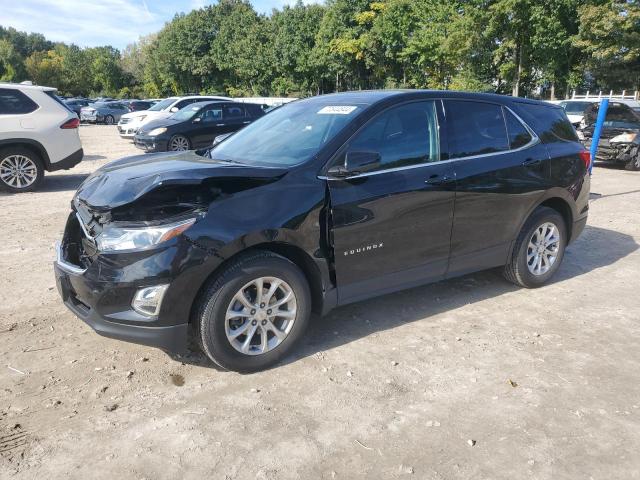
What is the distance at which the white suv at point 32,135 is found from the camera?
29.1 ft

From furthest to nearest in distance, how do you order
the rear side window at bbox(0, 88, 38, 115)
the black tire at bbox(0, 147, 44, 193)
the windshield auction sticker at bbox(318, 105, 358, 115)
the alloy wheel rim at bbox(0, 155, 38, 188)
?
1. the alloy wheel rim at bbox(0, 155, 38, 188)
2. the black tire at bbox(0, 147, 44, 193)
3. the rear side window at bbox(0, 88, 38, 115)
4. the windshield auction sticker at bbox(318, 105, 358, 115)

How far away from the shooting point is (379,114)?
3852 millimetres

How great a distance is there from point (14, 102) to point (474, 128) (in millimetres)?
8059

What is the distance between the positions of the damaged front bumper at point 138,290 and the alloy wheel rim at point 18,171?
7140 mm

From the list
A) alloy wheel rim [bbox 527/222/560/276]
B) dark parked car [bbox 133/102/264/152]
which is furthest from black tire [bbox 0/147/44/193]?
alloy wheel rim [bbox 527/222/560/276]

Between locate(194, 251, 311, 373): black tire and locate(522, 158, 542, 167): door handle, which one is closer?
locate(194, 251, 311, 373): black tire

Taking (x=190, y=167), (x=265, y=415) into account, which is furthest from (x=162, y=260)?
(x=265, y=415)

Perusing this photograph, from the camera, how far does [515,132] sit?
15.4ft

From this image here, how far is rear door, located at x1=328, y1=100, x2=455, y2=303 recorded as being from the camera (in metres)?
3.63

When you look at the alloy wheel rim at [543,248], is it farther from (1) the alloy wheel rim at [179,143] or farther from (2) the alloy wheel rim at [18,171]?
(1) the alloy wheel rim at [179,143]

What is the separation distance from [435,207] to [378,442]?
1.92 meters

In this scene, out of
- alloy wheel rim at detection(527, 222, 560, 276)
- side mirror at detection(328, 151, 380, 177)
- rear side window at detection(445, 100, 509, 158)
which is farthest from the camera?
alloy wheel rim at detection(527, 222, 560, 276)

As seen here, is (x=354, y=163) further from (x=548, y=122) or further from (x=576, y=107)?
(x=576, y=107)

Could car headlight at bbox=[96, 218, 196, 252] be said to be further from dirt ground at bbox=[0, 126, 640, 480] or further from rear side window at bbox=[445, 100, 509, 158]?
rear side window at bbox=[445, 100, 509, 158]
